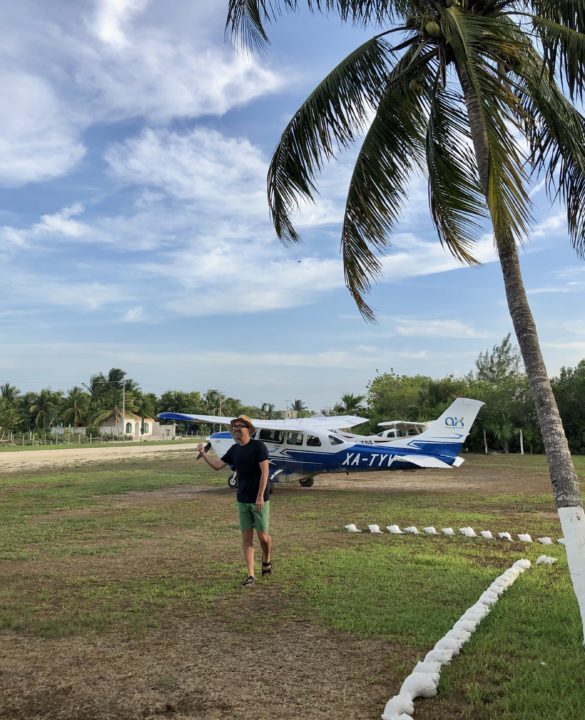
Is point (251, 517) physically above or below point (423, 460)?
above

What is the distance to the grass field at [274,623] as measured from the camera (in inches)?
146

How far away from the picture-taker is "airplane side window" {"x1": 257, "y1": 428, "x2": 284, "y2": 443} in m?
17.2

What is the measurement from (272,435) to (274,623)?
12.1 m

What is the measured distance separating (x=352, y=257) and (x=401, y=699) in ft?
15.4

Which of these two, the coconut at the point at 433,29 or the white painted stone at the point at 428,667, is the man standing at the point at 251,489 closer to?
the white painted stone at the point at 428,667

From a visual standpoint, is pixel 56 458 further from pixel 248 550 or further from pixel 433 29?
pixel 433 29

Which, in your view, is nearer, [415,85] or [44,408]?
[415,85]

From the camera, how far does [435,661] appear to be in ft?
13.6

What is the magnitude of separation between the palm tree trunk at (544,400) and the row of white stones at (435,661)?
3.10ft

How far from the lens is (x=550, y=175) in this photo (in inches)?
224

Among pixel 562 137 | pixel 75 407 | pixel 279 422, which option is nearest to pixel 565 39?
pixel 562 137

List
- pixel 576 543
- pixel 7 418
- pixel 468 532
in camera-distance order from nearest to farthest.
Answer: pixel 576 543, pixel 468 532, pixel 7 418

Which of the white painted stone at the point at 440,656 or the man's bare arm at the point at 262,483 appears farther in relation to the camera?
the man's bare arm at the point at 262,483

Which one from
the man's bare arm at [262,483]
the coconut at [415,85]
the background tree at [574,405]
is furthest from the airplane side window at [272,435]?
the background tree at [574,405]
